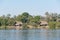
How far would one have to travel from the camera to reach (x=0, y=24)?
4306 inches

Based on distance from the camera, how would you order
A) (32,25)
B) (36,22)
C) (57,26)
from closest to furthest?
1. (57,26)
2. (32,25)
3. (36,22)

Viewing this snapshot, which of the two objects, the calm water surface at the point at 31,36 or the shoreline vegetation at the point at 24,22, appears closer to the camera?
the calm water surface at the point at 31,36

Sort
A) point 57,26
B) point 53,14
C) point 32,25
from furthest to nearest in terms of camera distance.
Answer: point 53,14 → point 32,25 → point 57,26

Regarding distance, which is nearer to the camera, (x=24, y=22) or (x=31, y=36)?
(x=31, y=36)

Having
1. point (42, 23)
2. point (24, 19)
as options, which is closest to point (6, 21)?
point (24, 19)

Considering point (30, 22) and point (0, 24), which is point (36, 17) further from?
point (0, 24)

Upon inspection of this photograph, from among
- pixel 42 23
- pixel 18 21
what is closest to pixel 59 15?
pixel 42 23

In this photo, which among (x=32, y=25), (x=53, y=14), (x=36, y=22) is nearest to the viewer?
(x=32, y=25)

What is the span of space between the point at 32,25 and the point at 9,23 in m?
9.63

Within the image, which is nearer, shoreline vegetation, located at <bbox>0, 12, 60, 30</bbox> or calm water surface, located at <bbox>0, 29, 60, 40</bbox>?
calm water surface, located at <bbox>0, 29, 60, 40</bbox>

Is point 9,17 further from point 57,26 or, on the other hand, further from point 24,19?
point 57,26

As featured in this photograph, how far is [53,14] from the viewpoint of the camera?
130m

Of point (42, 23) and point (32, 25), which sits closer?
point (32, 25)

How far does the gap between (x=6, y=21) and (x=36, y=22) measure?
14.1 metres
